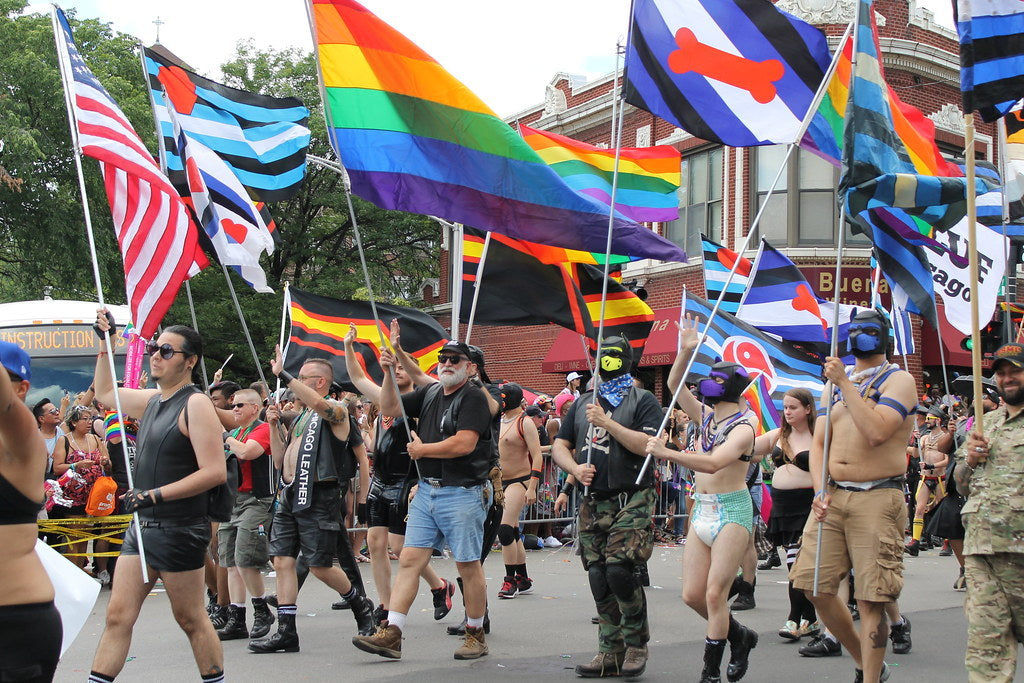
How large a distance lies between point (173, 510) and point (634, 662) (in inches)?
117

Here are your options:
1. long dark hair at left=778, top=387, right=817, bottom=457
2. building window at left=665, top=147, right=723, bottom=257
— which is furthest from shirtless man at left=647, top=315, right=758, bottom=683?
building window at left=665, top=147, right=723, bottom=257

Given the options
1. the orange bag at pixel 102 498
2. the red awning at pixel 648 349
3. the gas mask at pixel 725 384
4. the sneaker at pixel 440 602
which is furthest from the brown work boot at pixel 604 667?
the red awning at pixel 648 349

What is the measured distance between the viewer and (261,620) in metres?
8.02

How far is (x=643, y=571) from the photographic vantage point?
6.93m

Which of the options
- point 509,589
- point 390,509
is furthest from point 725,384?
point 509,589

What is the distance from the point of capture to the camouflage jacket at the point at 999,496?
18.0 ft

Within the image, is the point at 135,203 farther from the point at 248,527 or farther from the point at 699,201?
the point at 699,201

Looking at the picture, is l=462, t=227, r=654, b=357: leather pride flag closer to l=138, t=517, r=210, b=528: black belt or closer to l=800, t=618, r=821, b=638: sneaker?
l=800, t=618, r=821, b=638: sneaker

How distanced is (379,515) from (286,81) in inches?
1052

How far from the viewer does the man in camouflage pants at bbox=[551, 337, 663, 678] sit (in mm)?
6754

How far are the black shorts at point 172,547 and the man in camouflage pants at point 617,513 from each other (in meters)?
2.41

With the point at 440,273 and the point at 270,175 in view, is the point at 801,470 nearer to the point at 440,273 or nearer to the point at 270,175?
the point at 270,175

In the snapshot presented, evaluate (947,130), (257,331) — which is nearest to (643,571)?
(947,130)

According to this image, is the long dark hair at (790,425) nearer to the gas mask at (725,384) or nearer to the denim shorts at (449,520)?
the gas mask at (725,384)
